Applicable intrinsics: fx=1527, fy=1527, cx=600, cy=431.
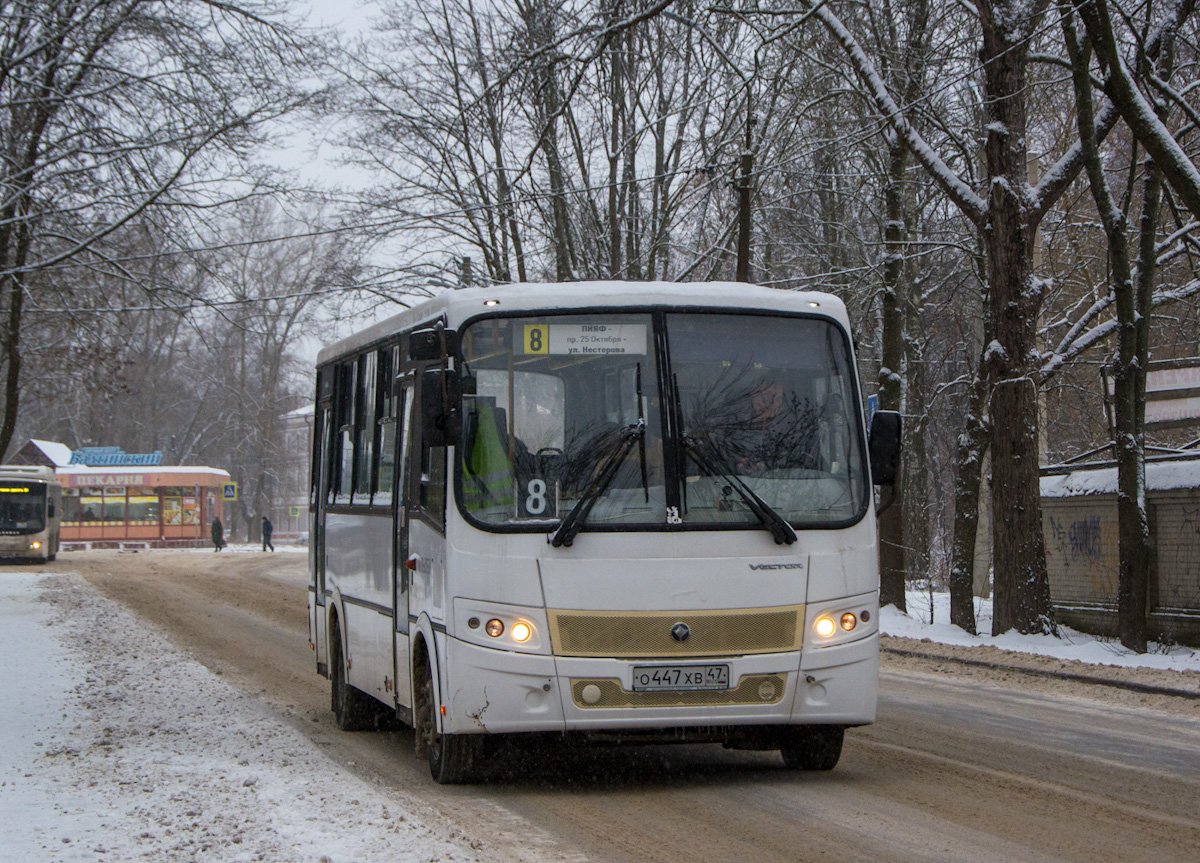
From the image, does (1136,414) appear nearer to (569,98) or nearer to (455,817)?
(569,98)

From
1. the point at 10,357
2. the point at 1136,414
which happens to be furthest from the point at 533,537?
the point at 10,357

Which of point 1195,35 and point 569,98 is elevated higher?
point 1195,35

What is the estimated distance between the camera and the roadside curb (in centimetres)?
1241

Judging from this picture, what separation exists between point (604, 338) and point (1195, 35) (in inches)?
599

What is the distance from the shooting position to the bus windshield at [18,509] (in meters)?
50.7

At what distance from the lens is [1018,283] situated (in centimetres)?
1727

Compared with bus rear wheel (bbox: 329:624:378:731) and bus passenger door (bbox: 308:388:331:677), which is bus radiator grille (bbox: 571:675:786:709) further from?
bus passenger door (bbox: 308:388:331:677)

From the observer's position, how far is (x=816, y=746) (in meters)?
8.71

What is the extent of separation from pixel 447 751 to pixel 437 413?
1.87 m

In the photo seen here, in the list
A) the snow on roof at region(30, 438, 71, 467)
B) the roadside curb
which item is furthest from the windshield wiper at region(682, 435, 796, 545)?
the snow on roof at region(30, 438, 71, 467)

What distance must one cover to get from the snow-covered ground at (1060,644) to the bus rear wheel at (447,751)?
8.43 metres

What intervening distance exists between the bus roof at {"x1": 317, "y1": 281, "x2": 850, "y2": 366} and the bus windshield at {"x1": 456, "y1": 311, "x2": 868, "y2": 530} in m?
0.07

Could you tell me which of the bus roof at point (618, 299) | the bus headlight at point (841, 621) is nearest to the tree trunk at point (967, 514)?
the bus roof at point (618, 299)

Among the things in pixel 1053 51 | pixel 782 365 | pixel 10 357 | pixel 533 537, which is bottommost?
pixel 533 537
